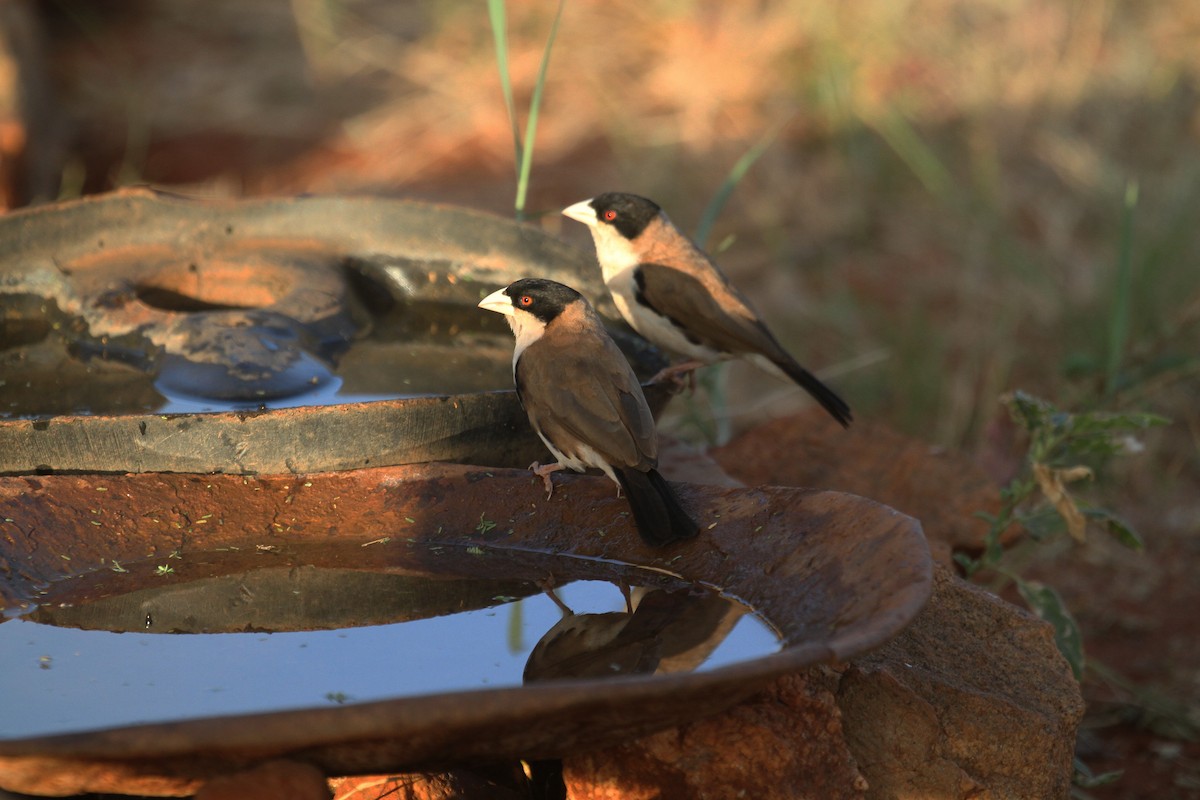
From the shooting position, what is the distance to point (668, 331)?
394 centimetres

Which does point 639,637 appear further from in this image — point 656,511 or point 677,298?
point 677,298

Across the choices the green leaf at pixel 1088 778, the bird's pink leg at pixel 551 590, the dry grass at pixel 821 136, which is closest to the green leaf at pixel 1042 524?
the green leaf at pixel 1088 778

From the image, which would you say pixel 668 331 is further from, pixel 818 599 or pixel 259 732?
pixel 259 732

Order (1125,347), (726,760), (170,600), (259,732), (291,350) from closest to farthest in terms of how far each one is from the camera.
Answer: (259,732)
(726,760)
(170,600)
(291,350)
(1125,347)

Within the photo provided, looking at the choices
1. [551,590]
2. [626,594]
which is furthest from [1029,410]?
[551,590]

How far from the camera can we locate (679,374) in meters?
4.03

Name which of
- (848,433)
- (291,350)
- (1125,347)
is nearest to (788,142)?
(1125,347)

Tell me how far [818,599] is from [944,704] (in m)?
0.42

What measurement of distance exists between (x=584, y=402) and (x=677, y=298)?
116 cm

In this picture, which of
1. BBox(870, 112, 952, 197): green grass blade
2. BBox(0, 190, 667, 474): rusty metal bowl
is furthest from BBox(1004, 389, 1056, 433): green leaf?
BBox(870, 112, 952, 197): green grass blade

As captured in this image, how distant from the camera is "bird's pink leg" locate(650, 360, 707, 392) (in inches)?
136

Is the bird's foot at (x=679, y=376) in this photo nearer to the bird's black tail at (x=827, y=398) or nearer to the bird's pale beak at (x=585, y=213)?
the bird's black tail at (x=827, y=398)

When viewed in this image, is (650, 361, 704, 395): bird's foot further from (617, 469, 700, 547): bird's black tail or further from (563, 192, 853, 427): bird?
(617, 469, 700, 547): bird's black tail

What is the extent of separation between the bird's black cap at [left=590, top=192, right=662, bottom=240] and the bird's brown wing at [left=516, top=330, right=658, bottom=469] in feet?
3.64
